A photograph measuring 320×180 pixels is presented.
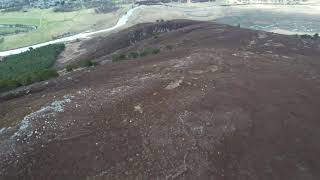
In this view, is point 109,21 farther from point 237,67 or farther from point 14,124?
point 14,124

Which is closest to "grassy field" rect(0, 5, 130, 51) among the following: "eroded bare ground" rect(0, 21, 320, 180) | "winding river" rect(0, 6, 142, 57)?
"winding river" rect(0, 6, 142, 57)

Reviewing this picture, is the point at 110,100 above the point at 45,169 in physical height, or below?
above

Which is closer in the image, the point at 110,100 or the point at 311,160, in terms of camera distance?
the point at 311,160

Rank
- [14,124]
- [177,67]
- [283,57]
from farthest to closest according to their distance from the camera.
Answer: [283,57] < [177,67] < [14,124]

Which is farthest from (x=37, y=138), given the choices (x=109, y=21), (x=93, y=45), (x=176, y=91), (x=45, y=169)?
(x=109, y=21)

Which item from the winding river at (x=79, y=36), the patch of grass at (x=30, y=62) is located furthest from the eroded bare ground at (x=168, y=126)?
the winding river at (x=79, y=36)

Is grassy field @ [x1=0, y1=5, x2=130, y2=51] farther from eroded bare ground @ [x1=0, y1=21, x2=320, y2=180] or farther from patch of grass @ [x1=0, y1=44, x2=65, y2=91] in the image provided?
eroded bare ground @ [x1=0, y1=21, x2=320, y2=180]

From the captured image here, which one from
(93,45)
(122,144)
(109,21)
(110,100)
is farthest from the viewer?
(109,21)

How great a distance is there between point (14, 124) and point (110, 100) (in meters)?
6.52

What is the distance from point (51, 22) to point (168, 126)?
12150 centimetres

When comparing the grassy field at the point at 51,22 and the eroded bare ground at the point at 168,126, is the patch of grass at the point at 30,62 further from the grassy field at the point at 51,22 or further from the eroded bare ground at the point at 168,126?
the eroded bare ground at the point at 168,126

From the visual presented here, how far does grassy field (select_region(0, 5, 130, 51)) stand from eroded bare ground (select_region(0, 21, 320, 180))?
8824cm

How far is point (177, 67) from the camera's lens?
1524 inches

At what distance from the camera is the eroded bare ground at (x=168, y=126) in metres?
24.7
